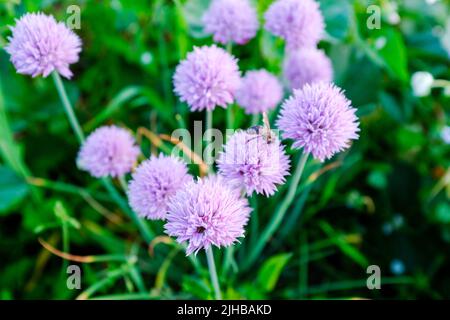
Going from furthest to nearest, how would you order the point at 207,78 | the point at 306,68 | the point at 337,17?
the point at 337,17 < the point at 306,68 < the point at 207,78

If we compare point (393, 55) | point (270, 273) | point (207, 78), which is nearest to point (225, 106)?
point (207, 78)

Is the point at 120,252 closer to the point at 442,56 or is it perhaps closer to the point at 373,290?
the point at 373,290

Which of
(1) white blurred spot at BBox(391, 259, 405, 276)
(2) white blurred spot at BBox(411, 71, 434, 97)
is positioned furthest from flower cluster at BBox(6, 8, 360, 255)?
(1) white blurred spot at BBox(391, 259, 405, 276)

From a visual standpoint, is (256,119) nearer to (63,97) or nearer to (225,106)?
(225,106)

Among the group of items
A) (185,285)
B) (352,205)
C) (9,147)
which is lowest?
(185,285)

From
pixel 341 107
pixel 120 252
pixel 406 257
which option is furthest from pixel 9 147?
pixel 406 257

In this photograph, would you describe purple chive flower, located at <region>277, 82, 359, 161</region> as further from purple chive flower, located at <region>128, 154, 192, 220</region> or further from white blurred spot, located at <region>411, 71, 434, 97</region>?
white blurred spot, located at <region>411, 71, 434, 97</region>

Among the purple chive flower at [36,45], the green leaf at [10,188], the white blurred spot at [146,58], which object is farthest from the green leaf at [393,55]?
the green leaf at [10,188]
